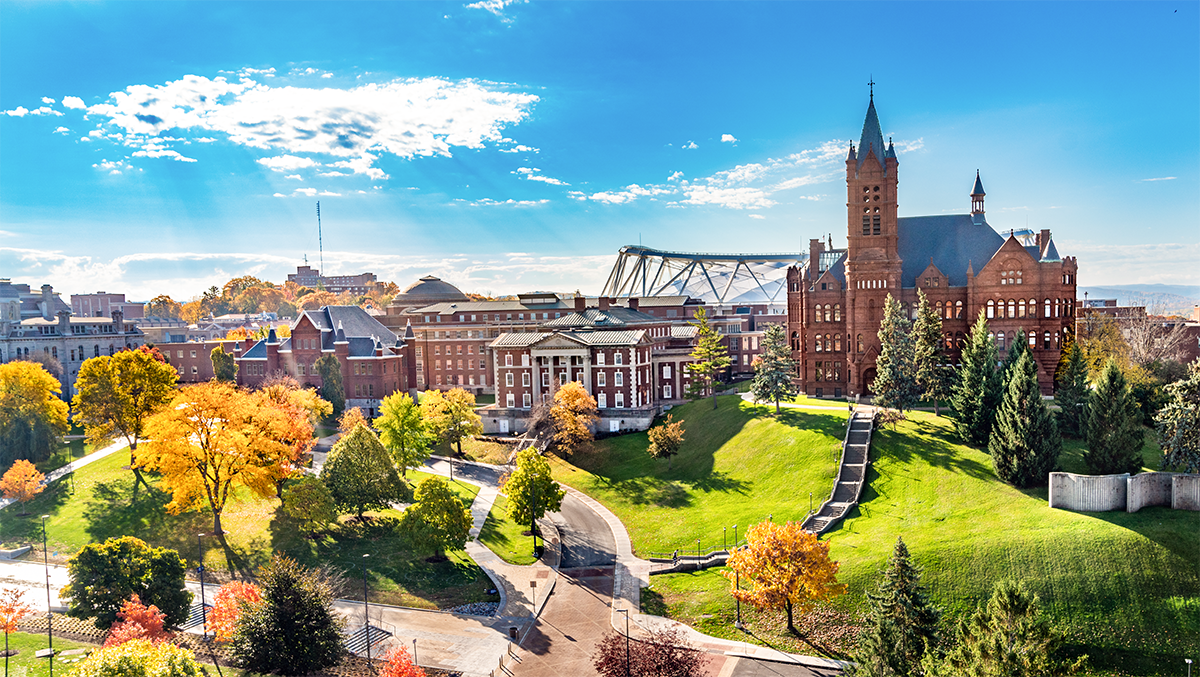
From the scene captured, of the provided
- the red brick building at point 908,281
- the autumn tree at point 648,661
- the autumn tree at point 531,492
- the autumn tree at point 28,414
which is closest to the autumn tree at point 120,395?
the autumn tree at point 28,414

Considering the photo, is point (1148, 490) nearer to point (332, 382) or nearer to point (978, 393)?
point (978, 393)

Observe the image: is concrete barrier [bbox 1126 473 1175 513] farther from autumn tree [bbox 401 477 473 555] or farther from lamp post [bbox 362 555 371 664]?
lamp post [bbox 362 555 371 664]

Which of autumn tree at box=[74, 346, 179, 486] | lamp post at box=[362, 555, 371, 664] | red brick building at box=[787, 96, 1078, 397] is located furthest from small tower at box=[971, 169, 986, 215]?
autumn tree at box=[74, 346, 179, 486]

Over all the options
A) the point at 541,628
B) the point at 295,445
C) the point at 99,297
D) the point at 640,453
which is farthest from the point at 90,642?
the point at 99,297

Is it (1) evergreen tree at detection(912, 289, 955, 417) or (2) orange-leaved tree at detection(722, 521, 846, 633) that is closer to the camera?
(2) orange-leaved tree at detection(722, 521, 846, 633)

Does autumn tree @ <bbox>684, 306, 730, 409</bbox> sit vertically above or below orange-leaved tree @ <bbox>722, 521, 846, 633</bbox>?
above

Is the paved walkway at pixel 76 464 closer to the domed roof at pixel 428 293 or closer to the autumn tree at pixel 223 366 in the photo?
the autumn tree at pixel 223 366

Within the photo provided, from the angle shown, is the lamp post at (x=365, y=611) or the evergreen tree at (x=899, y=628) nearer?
the evergreen tree at (x=899, y=628)
